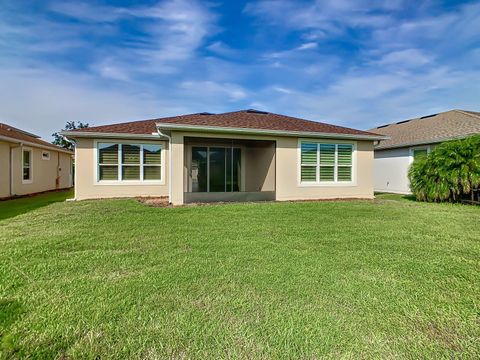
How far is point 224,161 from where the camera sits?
13.7 m

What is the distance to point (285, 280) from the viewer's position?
3791 millimetres

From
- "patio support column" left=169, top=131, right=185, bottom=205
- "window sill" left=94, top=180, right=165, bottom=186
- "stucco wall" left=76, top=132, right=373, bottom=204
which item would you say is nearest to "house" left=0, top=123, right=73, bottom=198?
"stucco wall" left=76, top=132, right=373, bottom=204

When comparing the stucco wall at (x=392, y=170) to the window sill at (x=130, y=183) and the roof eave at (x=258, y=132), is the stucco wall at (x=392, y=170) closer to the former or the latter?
the roof eave at (x=258, y=132)

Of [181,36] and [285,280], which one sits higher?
[181,36]

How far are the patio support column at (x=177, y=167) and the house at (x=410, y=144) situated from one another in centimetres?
1182

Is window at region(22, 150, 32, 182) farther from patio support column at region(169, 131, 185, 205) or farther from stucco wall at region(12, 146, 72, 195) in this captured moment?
patio support column at region(169, 131, 185, 205)

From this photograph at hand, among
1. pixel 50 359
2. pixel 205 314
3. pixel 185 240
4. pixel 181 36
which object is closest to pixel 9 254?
pixel 185 240

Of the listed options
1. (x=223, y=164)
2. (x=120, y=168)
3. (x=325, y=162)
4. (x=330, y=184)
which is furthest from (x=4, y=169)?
(x=330, y=184)

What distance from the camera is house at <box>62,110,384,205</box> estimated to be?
12.0 meters

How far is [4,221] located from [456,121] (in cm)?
2239

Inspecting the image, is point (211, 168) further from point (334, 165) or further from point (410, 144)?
point (410, 144)

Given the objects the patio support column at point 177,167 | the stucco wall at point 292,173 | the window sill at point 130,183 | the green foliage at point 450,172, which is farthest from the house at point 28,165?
the green foliage at point 450,172

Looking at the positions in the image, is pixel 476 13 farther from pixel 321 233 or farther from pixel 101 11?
pixel 101 11

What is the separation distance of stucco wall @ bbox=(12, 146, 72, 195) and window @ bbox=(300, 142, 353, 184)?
14.7 meters
